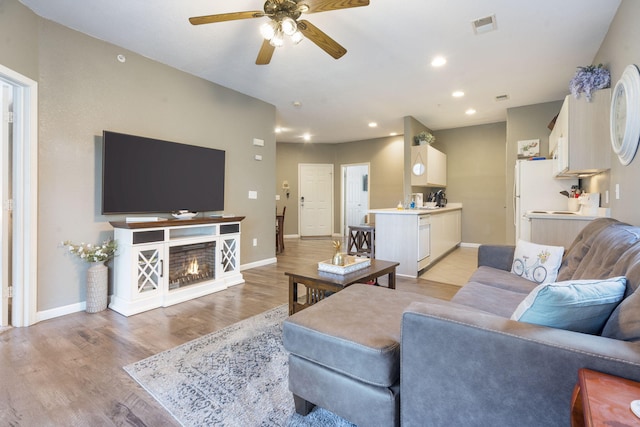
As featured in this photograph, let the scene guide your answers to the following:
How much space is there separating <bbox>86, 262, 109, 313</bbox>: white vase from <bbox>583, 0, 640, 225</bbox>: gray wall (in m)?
4.33

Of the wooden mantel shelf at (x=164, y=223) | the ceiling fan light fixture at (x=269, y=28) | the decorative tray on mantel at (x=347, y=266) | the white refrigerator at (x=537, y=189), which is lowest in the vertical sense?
the decorative tray on mantel at (x=347, y=266)

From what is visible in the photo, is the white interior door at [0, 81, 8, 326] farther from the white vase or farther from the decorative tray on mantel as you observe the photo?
the decorative tray on mantel

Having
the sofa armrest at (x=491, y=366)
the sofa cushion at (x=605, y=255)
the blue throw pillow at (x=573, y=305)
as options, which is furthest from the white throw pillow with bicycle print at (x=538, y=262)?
the sofa armrest at (x=491, y=366)

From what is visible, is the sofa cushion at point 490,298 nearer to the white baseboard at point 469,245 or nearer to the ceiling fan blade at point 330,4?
the ceiling fan blade at point 330,4

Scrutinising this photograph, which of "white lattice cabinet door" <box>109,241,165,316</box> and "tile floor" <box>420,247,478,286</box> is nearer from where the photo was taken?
"white lattice cabinet door" <box>109,241,165,316</box>

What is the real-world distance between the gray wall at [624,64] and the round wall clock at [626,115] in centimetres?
7

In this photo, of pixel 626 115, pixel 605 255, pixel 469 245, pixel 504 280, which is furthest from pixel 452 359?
pixel 469 245

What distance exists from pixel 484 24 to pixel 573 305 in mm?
2724

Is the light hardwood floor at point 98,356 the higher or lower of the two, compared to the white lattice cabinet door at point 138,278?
lower

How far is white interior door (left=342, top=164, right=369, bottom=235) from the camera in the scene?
8.52 metres

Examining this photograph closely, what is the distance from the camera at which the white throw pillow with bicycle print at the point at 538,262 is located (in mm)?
2236

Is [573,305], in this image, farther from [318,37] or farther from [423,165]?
[423,165]

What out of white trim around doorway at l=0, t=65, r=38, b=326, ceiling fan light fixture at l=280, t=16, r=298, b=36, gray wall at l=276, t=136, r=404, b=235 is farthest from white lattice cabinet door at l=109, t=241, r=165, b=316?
gray wall at l=276, t=136, r=404, b=235

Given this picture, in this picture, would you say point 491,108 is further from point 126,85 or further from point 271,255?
point 126,85
